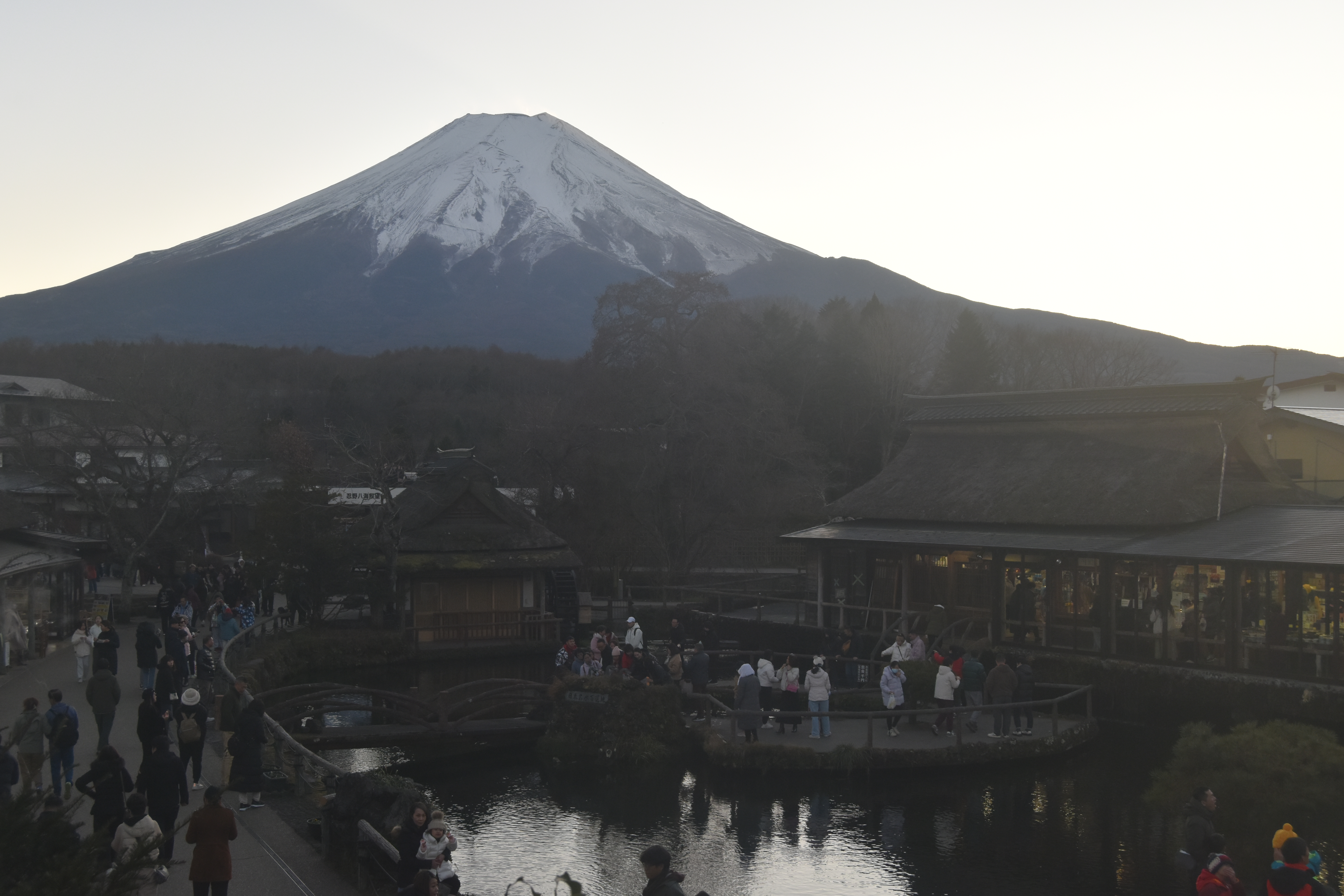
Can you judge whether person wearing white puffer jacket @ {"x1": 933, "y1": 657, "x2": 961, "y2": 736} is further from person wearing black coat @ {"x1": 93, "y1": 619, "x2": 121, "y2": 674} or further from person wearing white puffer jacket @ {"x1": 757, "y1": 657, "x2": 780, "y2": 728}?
person wearing black coat @ {"x1": 93, "y1": 619, "x2": 121, "y2": 674}

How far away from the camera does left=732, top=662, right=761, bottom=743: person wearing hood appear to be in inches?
694

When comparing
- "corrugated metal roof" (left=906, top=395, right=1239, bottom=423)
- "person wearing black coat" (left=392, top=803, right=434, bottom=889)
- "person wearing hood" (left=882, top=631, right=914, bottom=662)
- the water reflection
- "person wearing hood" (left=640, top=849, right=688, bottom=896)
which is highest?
"corrugated metal roof" (left=906, top=395, right=1239, bottom=423)

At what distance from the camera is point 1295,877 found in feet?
27.4

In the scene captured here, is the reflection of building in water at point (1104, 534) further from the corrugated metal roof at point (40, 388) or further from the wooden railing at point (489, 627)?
the corrugated metal roof at point (40, 388)

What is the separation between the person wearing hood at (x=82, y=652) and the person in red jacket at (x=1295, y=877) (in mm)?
18922

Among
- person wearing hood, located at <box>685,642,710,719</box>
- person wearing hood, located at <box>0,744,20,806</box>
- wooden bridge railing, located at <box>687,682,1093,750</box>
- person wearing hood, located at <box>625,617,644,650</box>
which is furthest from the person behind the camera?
person wearing hood, located at <box>625,617,644,650</box>

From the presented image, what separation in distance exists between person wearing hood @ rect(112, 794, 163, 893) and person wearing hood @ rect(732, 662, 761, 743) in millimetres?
10022

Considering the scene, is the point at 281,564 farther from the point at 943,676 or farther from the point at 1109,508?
the point at 1109,508

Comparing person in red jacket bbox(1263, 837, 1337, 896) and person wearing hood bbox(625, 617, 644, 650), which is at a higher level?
person in red jacket bbox(1263, 837, 1337, 896)

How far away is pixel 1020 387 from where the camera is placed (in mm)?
60656

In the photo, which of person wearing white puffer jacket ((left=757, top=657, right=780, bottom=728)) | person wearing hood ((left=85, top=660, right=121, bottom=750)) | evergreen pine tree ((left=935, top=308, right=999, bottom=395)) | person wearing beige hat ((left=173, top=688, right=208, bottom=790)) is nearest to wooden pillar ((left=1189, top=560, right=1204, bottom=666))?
person wearing white puffer jacket ((left=757, top=657, right=780, bottom=728))

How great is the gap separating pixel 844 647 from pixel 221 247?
149 m

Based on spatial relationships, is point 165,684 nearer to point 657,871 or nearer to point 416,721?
point 416,721

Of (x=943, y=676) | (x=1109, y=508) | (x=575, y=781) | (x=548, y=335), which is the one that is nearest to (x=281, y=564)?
(x=575, y=781)
